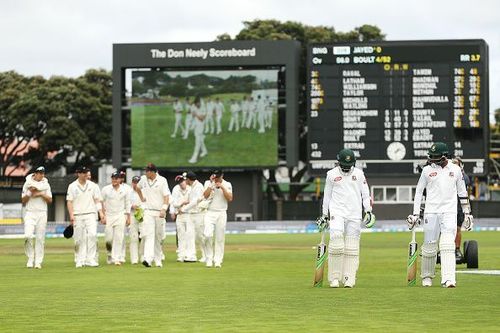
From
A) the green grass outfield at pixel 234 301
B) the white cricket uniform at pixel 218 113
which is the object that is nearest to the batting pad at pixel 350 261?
the green grass outfield at pixel 234 301

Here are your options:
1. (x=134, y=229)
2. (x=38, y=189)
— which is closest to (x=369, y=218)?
(x=38, y=189)

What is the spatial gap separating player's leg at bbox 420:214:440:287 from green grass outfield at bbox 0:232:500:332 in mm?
318

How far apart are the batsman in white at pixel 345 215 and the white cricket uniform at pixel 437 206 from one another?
783mm

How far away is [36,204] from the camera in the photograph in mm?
25828

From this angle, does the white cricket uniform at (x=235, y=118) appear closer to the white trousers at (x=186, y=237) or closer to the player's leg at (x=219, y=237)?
the white trousers at (x=186, y=237)

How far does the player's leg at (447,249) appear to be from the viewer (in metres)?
17.8

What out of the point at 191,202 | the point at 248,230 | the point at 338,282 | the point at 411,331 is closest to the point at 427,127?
the point at 248,230

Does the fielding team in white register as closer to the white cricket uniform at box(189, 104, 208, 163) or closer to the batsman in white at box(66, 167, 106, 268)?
the batsman in white at box(66, 167, 106, 268)

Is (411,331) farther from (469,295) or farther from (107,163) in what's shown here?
(107,163)

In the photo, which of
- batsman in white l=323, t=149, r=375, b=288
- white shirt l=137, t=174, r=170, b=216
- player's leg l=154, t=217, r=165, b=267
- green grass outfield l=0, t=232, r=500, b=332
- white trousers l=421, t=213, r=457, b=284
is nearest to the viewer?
green grass outfield l=0, t=232, r=500, b=332

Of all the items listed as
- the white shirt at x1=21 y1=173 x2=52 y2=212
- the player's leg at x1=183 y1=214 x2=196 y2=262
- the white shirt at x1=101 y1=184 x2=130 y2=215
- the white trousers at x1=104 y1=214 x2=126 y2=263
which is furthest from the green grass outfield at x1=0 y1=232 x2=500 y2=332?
the player's leg at x1=183 y1=214 x2=196 y2=262

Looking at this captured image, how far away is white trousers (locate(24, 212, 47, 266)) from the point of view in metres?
25.8

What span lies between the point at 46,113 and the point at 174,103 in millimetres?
29435

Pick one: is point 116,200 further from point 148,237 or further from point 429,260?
point 429,260
